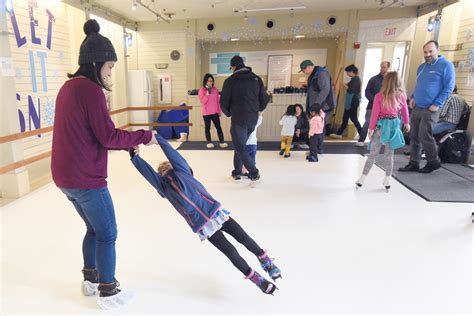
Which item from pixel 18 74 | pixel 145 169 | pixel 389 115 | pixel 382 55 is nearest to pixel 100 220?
pixel 145 169

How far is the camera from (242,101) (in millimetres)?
3635

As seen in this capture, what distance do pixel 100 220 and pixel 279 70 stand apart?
727cm

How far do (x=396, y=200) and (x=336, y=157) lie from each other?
2.02 meters

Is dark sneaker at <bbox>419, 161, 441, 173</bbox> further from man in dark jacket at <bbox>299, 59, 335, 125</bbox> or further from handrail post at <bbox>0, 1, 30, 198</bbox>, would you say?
handrail post at <bbox>0, 1, 30, 198</bbox>

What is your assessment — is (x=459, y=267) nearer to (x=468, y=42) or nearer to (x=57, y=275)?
(x=57, y=275)

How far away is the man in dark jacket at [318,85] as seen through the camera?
15.9 feet

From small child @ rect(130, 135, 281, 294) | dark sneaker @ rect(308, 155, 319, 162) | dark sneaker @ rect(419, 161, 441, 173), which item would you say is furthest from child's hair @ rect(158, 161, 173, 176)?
dark sneaker @ rect(419, 161, 441, 173)

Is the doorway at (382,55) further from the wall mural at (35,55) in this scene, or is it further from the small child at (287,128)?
the wall mural at (35,55)

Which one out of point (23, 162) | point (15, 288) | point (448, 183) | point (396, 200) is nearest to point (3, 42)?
point (23, 162)

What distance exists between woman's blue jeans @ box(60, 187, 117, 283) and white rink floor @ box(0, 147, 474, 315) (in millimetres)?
315

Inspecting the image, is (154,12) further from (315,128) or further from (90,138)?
(90,138)

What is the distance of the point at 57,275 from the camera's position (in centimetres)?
214

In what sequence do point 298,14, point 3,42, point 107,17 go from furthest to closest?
1. point 298,14
2. point 107,17
3. point 3,42

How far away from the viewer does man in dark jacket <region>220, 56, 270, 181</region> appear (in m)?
3.62
